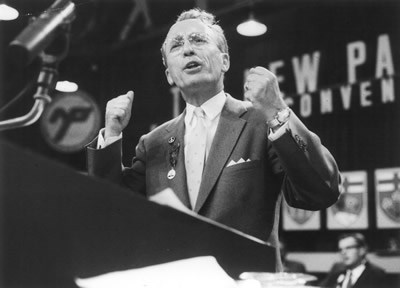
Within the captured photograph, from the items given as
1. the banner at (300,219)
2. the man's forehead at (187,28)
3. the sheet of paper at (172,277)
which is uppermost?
the banner at (300,219)

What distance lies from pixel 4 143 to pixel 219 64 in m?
0.49

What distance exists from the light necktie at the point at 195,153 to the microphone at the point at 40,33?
24cm

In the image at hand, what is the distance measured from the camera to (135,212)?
1.35 feet

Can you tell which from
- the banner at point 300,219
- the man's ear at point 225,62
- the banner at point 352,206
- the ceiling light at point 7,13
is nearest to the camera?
the ceiling light at point 7,13

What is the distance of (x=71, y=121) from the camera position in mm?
764

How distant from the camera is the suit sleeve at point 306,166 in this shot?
660 mm

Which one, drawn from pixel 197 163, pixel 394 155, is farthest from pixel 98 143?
pixel 394 155

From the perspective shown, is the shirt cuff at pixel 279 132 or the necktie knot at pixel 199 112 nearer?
the shirt cuff at pixel 279 132

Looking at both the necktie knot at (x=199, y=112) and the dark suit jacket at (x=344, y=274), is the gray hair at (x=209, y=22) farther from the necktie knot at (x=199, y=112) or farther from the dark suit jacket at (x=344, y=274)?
the dark suit jacket at (x=344, y=274)

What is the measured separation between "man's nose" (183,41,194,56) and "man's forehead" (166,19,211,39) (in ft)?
0.06

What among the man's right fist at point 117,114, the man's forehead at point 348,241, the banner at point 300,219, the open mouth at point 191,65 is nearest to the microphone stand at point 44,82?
the man's right fist at point 117,114

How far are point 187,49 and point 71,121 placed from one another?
184 millimetres

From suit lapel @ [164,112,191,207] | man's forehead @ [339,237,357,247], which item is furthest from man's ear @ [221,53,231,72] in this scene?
man's forehead @ [339,237,357,247]

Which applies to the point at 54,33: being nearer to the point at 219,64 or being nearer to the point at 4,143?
the point at 4,143
